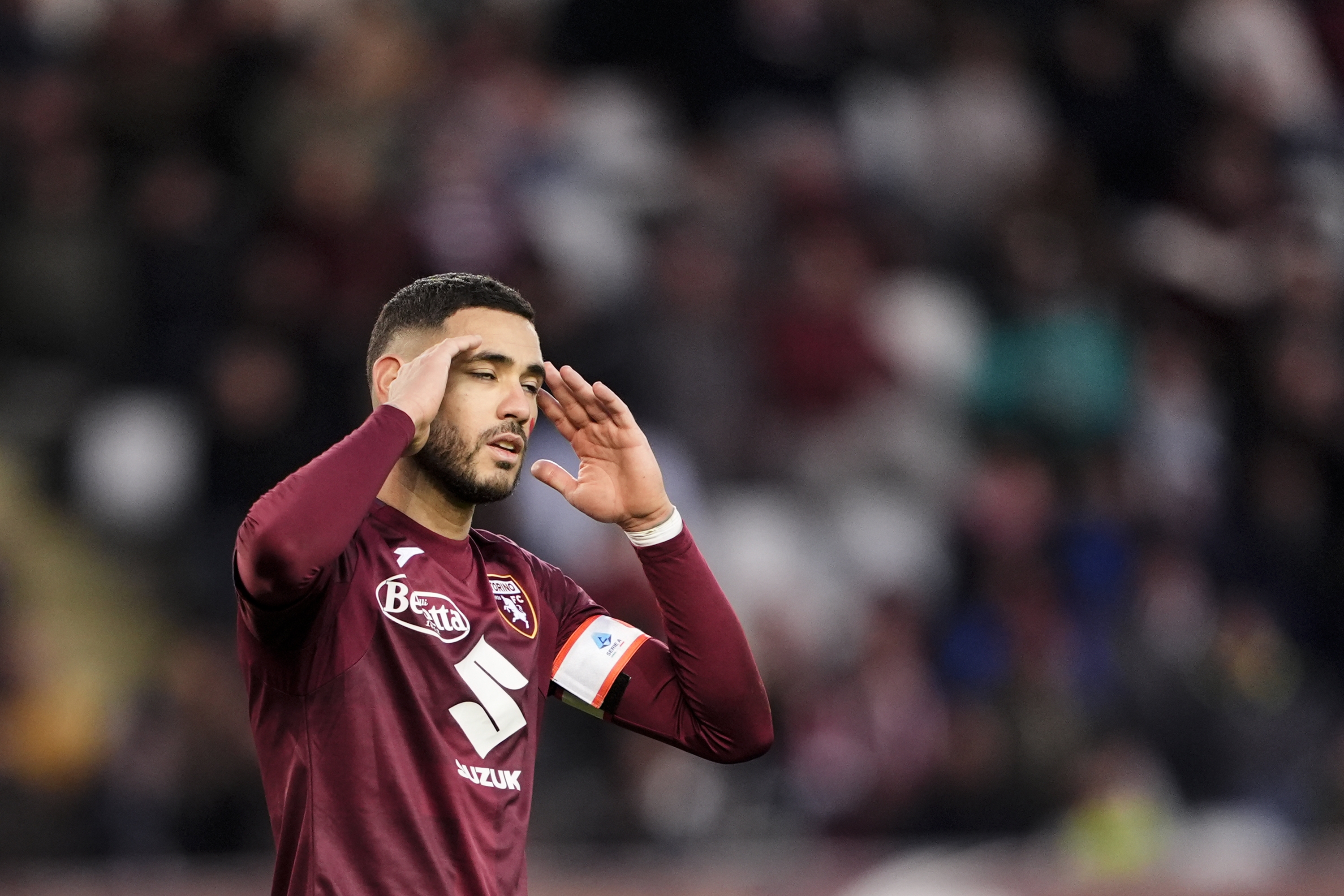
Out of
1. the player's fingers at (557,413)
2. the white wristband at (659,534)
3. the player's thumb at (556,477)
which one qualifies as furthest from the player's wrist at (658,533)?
the player's fingers at (557,413)

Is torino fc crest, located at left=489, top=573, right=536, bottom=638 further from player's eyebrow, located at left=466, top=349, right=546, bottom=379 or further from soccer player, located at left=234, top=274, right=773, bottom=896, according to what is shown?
player's eyebrow, located at left=466, top=349, right=546, bottom=379

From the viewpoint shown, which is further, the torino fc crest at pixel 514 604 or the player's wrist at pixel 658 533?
the player's wrist at pixel 658 533

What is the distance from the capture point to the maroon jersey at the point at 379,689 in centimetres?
308

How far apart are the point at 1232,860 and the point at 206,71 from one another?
20.2 feet

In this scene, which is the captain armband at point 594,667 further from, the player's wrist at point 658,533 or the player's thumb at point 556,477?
the player's thumb at point 556,477

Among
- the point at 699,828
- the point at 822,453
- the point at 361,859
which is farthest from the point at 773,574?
the point at 361,859

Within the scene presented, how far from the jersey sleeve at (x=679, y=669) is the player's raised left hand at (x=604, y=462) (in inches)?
3.4

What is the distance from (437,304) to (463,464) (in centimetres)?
33

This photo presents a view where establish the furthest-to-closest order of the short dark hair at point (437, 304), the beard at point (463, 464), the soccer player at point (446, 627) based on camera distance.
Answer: the short dark hair at point (437, 304), the beard at point (463, 464), the soccer player at point (446, 627)

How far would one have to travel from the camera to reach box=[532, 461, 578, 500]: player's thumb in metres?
3.70

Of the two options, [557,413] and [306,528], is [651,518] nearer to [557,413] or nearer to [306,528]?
[557,413]

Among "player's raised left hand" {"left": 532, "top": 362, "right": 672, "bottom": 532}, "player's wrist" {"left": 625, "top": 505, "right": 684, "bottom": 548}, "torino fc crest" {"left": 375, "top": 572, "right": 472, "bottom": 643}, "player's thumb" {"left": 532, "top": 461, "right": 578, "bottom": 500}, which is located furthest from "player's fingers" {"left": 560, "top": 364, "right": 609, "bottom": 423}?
"torino fc crest" {"left": 375, "top": 572, "right": 472, "bottom": 643}

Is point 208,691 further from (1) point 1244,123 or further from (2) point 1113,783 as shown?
(1) point 1244,123

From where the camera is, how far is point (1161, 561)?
31.2 ft
